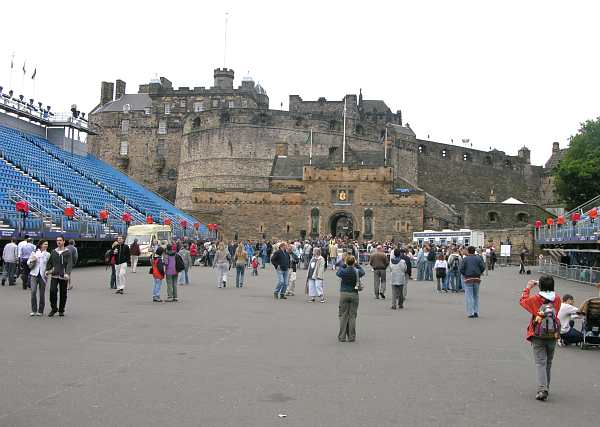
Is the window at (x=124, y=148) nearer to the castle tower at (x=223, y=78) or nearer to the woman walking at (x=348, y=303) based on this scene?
the castle tower at (x=223, y=78)

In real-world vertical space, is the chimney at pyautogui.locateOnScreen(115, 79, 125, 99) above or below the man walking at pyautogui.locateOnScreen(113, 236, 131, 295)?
above

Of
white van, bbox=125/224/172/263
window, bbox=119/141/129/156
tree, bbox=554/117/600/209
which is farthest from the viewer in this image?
window, bbox=119/141/129/156

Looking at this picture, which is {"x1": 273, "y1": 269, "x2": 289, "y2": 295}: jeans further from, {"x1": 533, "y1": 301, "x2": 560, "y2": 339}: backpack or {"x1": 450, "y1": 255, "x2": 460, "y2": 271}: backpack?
{"x1": 533, "y1": 301, "x2": 560, "y2": 339}: backpack

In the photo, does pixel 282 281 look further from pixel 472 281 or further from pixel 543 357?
pixel 543 357

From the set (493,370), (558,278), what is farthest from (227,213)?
(493,370)

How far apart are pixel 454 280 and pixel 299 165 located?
36539mm

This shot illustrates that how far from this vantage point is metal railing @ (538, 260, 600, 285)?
2108 cm

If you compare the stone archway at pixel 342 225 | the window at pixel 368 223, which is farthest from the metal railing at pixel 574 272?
the stone archway at pixel 342 225

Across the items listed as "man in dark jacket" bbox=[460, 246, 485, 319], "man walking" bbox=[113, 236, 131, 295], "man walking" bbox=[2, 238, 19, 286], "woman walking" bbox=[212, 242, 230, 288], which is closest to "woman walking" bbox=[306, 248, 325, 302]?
"woman walking" bbox=[212, 242, 230, 288]

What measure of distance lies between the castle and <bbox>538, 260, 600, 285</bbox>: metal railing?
19.9 metres

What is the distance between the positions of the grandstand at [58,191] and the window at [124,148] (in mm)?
25366

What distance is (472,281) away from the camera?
13.0 meters

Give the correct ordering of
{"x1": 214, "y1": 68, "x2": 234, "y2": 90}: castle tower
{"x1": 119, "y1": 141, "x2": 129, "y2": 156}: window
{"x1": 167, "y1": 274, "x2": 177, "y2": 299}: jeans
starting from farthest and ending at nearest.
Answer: {"x1": 214, "y1": 68, "x2": 234, "y2": 90}: castle tower < {"x1": 119, "y1": 141, "x2": 129, "y2": 156}: window < {"x1": 167, "y1": 274, "x2": 177, "y2": 299}: jeans

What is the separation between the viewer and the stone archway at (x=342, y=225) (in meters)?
49.2
